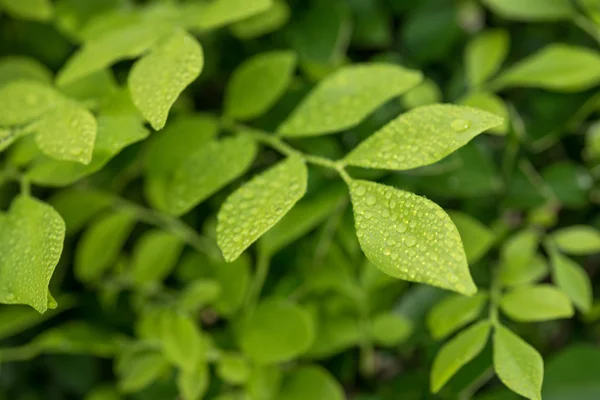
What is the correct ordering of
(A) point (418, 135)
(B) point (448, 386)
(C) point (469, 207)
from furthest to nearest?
(C) point (469, 207), (B) point (448, 386), (A) point (418, 135)

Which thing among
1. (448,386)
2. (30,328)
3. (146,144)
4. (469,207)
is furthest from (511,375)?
(30,328)

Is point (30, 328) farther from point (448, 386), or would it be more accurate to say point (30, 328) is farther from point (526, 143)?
point (526, 143)

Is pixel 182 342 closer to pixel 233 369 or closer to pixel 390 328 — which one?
pixel 233 369

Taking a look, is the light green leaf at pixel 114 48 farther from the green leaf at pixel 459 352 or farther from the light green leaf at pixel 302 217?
the green leaf at pixel 459 352

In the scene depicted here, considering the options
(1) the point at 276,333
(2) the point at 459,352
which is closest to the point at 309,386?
(1) the point at 276,333

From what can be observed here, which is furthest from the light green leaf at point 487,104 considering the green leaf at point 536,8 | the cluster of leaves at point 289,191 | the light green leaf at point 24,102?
the light green leaf at point 24,102
